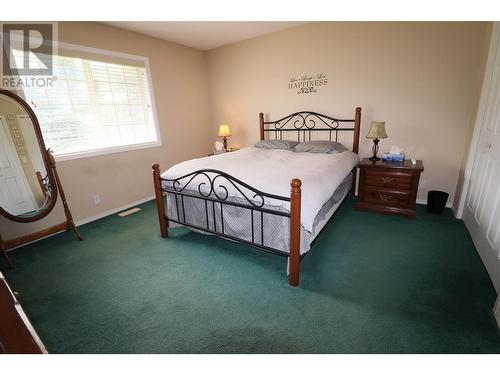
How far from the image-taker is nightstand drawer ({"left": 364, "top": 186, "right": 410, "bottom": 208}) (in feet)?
9.08

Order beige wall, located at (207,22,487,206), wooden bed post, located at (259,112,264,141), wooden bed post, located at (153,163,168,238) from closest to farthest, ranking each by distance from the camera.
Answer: wooden bed post, located at (153,163,168,238)
beige wall, located at (207,22,487,206)
wooden bed post, located at (259,112,264,141)

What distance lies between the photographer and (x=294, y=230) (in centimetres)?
165

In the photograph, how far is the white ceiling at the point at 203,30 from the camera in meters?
3.04

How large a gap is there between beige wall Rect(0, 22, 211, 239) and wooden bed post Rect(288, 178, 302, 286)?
273 centimetres

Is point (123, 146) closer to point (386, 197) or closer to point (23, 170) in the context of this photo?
point (23, 170)

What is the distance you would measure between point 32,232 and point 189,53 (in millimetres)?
3420

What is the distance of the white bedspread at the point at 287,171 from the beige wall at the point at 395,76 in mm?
761

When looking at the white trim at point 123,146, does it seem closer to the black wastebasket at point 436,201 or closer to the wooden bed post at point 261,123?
the wooden bed post at point 261,123

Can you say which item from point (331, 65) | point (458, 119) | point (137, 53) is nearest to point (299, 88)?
point (331, 65)

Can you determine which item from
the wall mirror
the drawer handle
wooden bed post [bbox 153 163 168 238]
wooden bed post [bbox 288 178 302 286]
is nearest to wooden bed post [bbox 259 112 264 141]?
the drawer handle

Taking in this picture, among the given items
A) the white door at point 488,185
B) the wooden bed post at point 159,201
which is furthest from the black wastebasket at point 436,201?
the wooden bed post at point 159,201

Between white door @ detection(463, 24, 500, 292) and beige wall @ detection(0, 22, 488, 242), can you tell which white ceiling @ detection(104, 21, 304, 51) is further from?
white door @ detection(463, 24, 500, 292)

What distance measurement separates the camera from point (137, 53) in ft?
10.9
